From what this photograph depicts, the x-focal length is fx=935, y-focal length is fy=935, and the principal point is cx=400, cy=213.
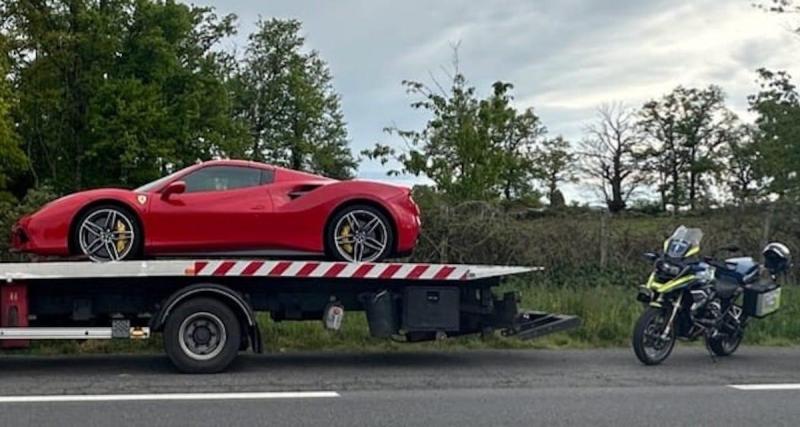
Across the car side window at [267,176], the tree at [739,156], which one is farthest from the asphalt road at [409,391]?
the tree at [739,156]

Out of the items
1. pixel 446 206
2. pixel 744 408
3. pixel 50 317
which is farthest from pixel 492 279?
pixel 446 206

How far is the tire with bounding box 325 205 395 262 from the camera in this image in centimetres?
957

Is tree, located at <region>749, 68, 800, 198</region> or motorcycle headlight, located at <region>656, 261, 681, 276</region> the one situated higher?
tree, located at <region>749, 68, 800, 198</region>

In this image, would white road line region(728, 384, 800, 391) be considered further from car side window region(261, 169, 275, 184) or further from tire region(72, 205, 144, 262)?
tire region(72, 205, 144, 262)

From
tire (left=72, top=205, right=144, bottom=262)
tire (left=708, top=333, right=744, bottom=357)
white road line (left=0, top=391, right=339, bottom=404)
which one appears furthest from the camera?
tire (left=708, top=333, right=744, bottom=357)

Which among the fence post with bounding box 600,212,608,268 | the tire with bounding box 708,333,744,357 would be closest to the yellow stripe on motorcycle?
the tire with bounding box 708,333,744,357

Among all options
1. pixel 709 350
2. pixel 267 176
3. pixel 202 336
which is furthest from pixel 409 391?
pixel 709 350

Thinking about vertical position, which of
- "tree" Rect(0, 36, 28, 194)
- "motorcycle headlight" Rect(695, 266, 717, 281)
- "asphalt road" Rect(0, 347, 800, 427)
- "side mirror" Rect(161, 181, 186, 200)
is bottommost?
"asphalt road" Rect(0, 347, 800, 427)

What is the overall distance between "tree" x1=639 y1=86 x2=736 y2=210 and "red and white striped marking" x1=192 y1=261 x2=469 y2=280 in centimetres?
5223

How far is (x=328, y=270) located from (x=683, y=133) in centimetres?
5719

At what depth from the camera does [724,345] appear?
10352 millimetres

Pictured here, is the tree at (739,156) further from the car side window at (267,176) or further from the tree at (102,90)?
the car side window at (267,176)

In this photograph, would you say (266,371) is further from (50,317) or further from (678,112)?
(678,112)

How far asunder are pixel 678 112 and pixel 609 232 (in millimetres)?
49504
